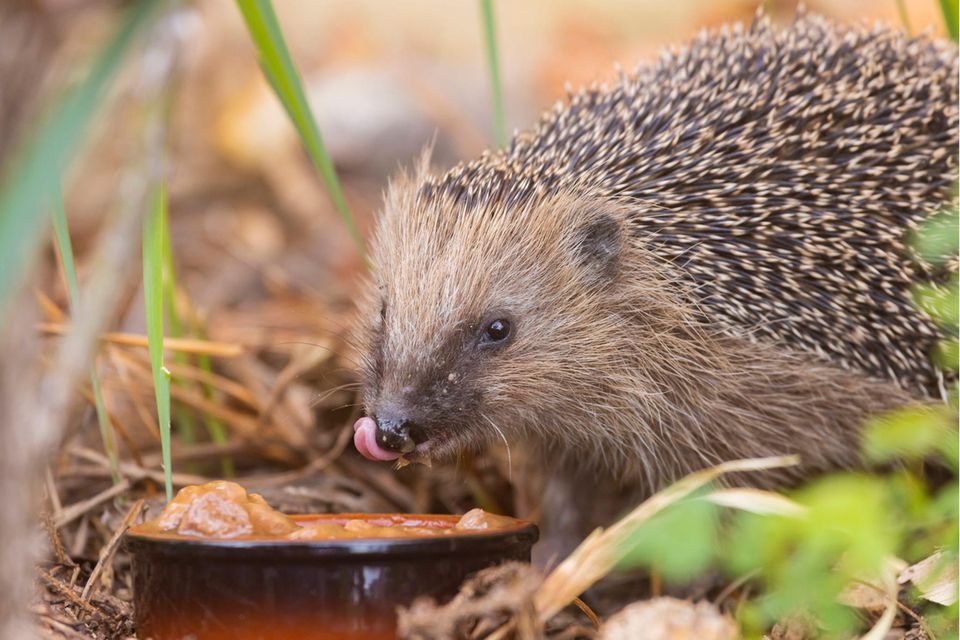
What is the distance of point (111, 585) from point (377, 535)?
1.02 meters

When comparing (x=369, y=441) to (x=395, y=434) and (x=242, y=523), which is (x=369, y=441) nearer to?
(x=395, y=434)

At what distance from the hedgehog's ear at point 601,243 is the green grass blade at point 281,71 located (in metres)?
0.88

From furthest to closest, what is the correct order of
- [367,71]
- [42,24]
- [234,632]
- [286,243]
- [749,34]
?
[367,71] < [286,243] < [749,34] < [234,632] < [42,24]

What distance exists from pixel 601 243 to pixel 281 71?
1209mm

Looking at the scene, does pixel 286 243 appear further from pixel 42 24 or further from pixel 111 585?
pixel 42 24

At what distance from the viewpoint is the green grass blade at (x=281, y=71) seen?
305 cm

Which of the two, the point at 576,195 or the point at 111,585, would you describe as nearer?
the point at 111,585

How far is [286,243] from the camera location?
8.21 meters

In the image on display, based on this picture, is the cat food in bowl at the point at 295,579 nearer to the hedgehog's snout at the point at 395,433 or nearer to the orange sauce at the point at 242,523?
the orange sauce at the point at 242,523

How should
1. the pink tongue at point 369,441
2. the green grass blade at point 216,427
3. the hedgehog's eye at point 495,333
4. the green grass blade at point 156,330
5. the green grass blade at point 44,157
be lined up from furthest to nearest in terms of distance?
the green grass blade at point 216,427 → the hedgehog's eye at point 495,333 → the pink tongue at point 369,441 → the green grass blade at point 156,330 → the green grass blade at point 44,157

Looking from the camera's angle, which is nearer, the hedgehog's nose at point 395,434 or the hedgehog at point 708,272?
the hedgehog's nose at point 395,434

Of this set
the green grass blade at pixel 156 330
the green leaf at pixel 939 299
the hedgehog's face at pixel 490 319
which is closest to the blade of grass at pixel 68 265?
the green grass blade at pixel 156 330

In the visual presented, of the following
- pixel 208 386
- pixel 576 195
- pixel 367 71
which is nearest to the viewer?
pixel 576 195

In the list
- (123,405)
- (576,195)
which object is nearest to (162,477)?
(123,405)
